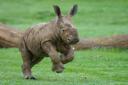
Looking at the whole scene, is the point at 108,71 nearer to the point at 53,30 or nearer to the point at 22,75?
the point at 22,75

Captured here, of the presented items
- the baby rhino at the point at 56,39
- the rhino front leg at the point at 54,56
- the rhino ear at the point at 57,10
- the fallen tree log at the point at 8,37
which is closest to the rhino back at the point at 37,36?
the baby rhino at the point at 56,39

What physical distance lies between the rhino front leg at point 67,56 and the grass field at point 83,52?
1.95 ft

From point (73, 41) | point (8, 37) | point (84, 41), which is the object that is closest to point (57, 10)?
point (73, 41)

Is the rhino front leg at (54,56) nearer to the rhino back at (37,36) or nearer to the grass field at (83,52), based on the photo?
the rhino back at (37,36)

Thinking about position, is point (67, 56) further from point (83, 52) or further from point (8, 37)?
point (8, 37)

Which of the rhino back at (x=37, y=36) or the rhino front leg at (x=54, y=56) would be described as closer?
the rhino front leg at (x=54, y=56)

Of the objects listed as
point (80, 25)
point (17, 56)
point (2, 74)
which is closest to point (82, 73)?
point (2, 74)

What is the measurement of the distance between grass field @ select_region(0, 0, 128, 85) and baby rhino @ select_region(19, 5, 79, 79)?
2.11 ft

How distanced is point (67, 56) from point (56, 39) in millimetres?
476

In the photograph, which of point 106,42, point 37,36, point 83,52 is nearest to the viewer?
point 37,36

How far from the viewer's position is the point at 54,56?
49.8 ft

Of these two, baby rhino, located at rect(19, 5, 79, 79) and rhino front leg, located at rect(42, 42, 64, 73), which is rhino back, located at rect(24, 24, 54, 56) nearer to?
baby rhino, located at rect(19, 5, 79, 79)

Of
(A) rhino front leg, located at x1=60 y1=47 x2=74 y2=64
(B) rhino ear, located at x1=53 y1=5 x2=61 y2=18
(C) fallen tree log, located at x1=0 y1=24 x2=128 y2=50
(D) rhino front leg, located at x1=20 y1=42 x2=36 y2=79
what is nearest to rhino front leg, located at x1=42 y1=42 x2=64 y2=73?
(A) rhino front leg, located at x1=60 y1=47 x2=74 y2=64

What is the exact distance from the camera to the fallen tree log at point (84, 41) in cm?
2442
